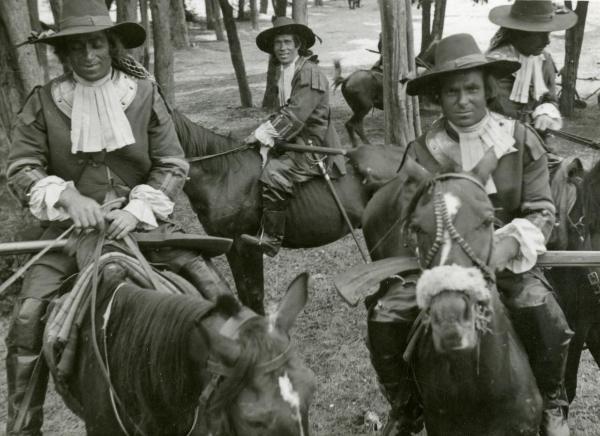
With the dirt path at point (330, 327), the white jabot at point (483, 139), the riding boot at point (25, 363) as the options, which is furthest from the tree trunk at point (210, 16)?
the riding boot at point (25, 363)

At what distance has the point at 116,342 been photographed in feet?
10.3

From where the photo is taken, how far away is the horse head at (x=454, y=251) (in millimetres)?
2822

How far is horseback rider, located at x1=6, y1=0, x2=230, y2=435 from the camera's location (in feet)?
12.3

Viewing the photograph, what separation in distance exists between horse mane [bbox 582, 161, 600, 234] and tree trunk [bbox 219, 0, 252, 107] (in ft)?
38.3

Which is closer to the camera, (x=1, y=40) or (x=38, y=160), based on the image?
(x=38, y=160)

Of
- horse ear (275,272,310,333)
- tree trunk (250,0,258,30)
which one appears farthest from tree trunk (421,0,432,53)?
tree trunk (250,0,258,30)

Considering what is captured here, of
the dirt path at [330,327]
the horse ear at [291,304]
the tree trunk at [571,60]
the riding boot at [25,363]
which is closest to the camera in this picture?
the horse ear at [291,304]

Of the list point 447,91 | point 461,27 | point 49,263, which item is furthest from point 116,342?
point 461,27

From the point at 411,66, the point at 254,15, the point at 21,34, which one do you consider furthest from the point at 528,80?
the point at 254,15

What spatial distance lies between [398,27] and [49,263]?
187 inches

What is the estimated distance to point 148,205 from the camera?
13.2ft

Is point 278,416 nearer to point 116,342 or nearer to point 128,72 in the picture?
point 116,342

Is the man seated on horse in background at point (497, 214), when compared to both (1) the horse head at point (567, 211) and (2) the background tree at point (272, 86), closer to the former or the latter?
→ (1) the horse head at point (567, 211)

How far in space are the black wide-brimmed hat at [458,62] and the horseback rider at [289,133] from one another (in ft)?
8.36
